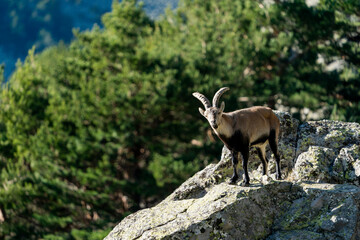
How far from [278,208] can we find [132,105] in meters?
17.4

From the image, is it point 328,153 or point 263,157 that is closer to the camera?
point 263,157

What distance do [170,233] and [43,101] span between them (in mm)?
22027

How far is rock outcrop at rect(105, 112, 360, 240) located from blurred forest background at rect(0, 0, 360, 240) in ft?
43.9

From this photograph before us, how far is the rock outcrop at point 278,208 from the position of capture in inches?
288

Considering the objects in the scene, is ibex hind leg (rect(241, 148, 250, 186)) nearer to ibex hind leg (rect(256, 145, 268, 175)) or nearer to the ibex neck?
the ibex neck

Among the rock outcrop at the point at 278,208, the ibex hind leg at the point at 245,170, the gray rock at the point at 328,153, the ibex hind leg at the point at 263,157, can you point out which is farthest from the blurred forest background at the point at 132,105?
the ibex hind leg at the point at 245,170

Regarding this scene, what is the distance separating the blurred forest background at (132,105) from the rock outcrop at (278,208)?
1337 cm

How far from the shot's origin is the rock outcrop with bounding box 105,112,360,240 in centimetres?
732

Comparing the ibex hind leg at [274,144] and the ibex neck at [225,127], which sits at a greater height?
the ibex neck at [225,127]

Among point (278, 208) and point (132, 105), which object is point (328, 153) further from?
point (132, 105)

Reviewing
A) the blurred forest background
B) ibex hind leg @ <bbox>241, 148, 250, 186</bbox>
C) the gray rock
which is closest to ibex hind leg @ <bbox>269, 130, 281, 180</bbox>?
the gray rock

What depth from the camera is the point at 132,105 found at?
2462 cm

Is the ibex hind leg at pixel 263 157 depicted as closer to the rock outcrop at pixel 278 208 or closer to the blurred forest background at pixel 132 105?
the rock outcrop at pixel 278 208

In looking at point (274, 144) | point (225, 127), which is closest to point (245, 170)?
point (225, 127)
